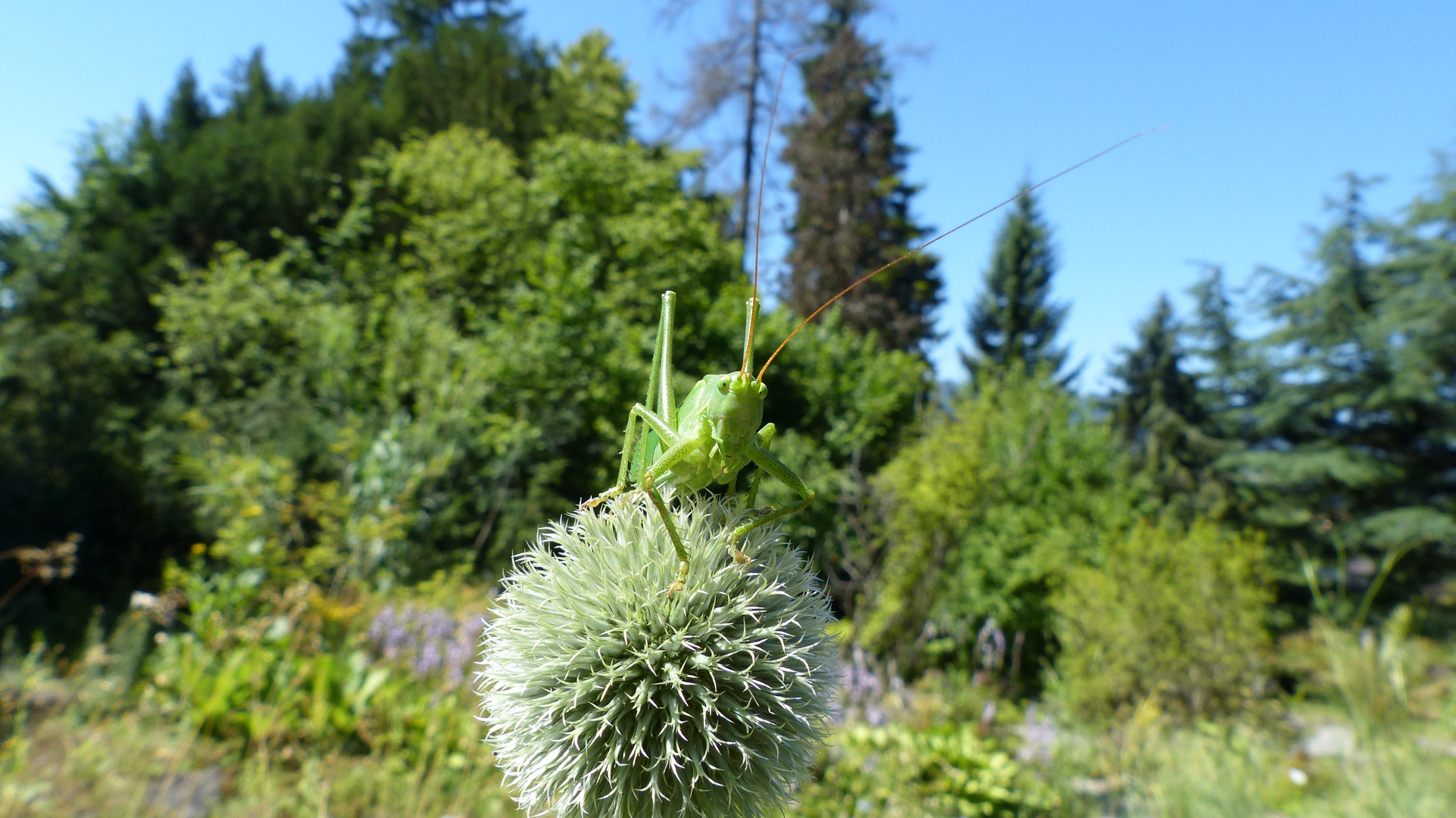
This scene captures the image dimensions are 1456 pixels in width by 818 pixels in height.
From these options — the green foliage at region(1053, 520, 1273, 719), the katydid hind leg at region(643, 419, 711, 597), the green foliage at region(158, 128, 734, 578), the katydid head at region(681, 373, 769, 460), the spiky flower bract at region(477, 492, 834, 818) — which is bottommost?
the green foliage at region(1053, 520, 1273, 719)

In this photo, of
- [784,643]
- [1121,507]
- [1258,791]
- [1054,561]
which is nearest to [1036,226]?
[1121,507]

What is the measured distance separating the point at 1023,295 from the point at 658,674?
2077 centimetres

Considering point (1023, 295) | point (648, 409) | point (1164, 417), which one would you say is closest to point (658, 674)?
point (648, 409)

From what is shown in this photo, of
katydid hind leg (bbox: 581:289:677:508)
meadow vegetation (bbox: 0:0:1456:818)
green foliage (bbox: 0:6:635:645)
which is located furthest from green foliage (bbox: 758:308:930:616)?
katydid hind leg (bbox: 581:289:677:508)

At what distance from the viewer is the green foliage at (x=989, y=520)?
22.7ft

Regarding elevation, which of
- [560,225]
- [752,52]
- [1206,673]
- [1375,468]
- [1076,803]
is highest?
[752,52]

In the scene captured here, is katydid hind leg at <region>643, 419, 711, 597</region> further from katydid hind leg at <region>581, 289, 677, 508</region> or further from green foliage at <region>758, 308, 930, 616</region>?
green foliage at <region>758, 308, 930, 616</region>

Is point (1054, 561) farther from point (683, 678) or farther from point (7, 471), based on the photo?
point (7, 471)

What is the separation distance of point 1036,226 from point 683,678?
70.8ft

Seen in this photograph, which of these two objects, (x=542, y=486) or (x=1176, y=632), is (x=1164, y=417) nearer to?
(x=1176, y=632)

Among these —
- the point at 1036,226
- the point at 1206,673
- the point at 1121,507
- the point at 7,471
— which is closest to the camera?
the point at 1206,673

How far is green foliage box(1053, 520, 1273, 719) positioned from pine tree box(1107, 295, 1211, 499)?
5.61 metres

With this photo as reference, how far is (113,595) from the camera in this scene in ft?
24.5

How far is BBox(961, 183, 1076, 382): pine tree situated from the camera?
1945 cm
